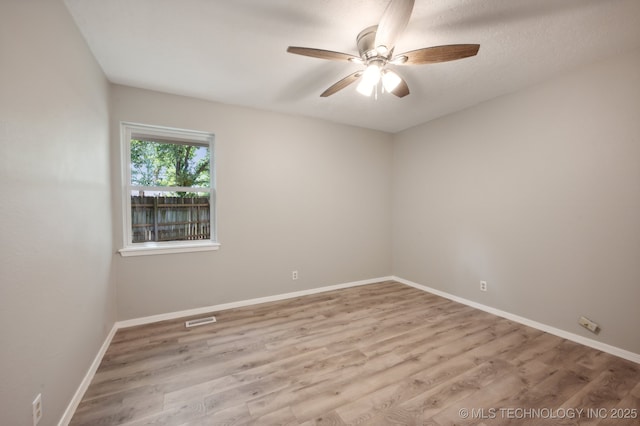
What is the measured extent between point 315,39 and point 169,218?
98.2 inches

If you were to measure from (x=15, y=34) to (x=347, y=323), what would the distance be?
120 inches

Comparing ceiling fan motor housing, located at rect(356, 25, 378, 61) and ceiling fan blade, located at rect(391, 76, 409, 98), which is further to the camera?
ceiling fan blade, located at rect(391, 76, 409, 98)

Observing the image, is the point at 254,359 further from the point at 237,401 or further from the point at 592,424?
the point at 592,424

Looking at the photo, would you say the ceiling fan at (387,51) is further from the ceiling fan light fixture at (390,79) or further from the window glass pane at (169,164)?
the window glass pane at (169,164)

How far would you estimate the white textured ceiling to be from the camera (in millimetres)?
1600

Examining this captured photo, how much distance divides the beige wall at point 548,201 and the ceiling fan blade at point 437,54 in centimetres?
→ 162

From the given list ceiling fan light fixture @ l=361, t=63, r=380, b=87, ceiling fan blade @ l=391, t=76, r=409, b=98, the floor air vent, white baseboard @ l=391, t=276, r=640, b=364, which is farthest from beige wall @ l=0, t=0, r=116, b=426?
white baseboard @ l=391, t=276, r=640, b=364

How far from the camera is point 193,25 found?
1.75 m

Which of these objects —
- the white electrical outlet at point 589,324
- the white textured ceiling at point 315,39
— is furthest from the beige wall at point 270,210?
the white electrical outlet at point 589,324

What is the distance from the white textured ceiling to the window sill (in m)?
1.70

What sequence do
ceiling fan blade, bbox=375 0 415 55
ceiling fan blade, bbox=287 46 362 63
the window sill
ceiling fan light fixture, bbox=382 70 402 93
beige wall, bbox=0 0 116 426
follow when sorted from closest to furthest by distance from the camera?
beige wall, bbox=0 0 116 426 < ceiling fan blade, bbox=375 0 415 55 < ceiling fan blade, bbox=287 46 362 63 < ceiling fan light fixture, bbox=382 70 402 93 < the window sill

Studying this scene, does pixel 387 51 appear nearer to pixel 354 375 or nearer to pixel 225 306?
pixel 354 375

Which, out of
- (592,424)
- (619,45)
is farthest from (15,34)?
(619,45)

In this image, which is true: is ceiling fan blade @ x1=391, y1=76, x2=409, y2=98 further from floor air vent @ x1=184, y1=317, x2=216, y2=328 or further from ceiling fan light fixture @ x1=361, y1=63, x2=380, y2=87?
floor air vent @ x1=184, y1=317, x2=216, y2=328
